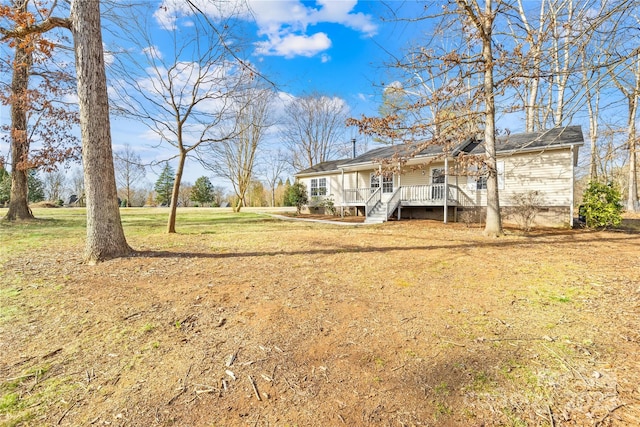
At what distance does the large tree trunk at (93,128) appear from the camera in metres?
5.01

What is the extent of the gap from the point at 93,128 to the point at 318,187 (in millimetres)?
17029

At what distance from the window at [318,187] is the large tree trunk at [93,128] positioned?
54.2 feet

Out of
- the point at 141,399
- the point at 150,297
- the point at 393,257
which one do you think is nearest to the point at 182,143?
the point at 150,297

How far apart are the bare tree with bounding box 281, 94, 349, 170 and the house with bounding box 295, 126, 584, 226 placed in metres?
13.9

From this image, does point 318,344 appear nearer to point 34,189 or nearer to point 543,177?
point 543,177

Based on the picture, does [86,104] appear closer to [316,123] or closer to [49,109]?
[49,109]

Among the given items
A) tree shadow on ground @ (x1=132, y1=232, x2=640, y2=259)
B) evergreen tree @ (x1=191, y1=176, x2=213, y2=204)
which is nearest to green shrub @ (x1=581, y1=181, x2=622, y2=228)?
tree shadow on ground @ (x1=132, y1=232, x2=640, y2=259)

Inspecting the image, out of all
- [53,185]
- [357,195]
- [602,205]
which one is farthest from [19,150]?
[53,185]

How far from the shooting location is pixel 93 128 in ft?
16.5

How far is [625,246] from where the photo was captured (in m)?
6.95

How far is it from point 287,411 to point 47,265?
5.48 meters

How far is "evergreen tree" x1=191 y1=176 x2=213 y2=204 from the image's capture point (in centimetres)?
4759

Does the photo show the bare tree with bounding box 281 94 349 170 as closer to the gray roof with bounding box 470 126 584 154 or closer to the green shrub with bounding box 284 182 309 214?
the green shrub with bounding box 284 182 309 214

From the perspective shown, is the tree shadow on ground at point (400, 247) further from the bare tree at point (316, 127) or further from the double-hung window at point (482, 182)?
the bare tree at point (316, 127)
